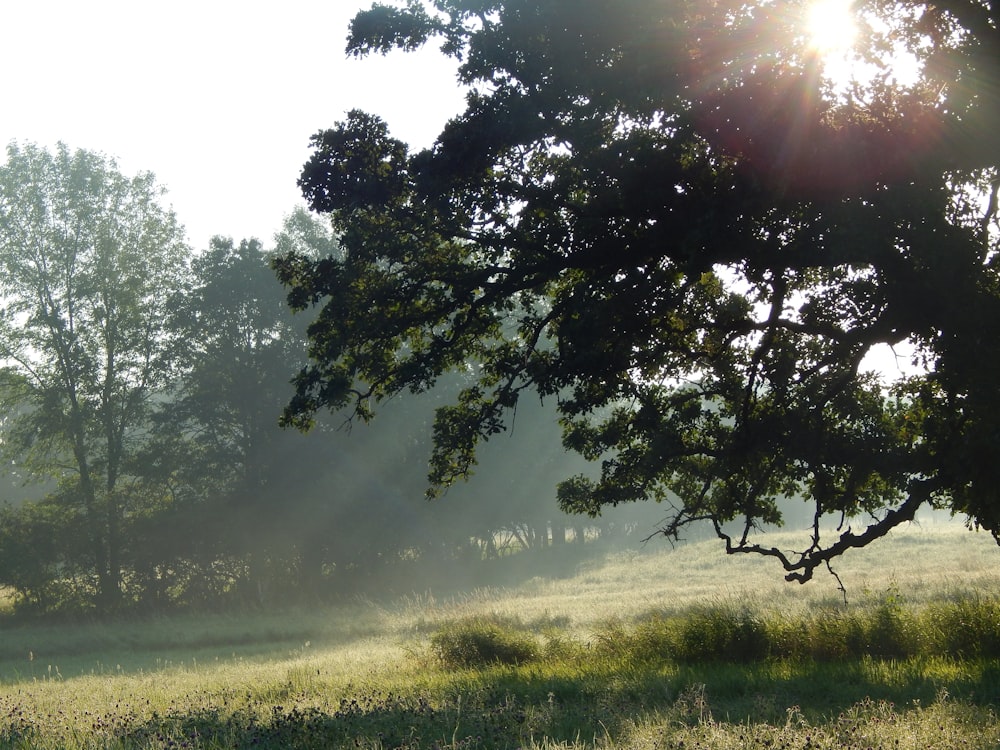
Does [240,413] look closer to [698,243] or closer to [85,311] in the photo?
[85,311]

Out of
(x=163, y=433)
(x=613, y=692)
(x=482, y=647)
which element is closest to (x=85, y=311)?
(x=163, y=433)

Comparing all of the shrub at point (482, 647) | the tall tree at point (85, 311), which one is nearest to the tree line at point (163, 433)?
the tall tree at point (85, 311)

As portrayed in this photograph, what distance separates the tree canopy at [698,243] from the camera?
12.0m

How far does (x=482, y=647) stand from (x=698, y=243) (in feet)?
26.1

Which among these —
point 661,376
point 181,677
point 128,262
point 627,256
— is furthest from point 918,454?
point 128,262

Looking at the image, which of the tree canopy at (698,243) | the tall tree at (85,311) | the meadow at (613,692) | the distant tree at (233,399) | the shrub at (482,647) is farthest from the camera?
the distant tree at (233,399)

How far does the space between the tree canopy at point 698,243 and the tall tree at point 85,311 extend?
30.7 metres

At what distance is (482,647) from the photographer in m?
16.0

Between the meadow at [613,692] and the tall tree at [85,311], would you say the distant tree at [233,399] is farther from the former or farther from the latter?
the meadow at [613,692]

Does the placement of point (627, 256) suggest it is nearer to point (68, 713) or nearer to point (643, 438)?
point (643, 438)

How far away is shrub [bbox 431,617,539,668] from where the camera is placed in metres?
15.7

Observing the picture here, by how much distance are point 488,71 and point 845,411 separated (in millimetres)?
7699

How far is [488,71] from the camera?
13.9 meters

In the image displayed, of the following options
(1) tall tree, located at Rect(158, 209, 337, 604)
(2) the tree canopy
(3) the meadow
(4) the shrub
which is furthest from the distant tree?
(2) the tree canopy
